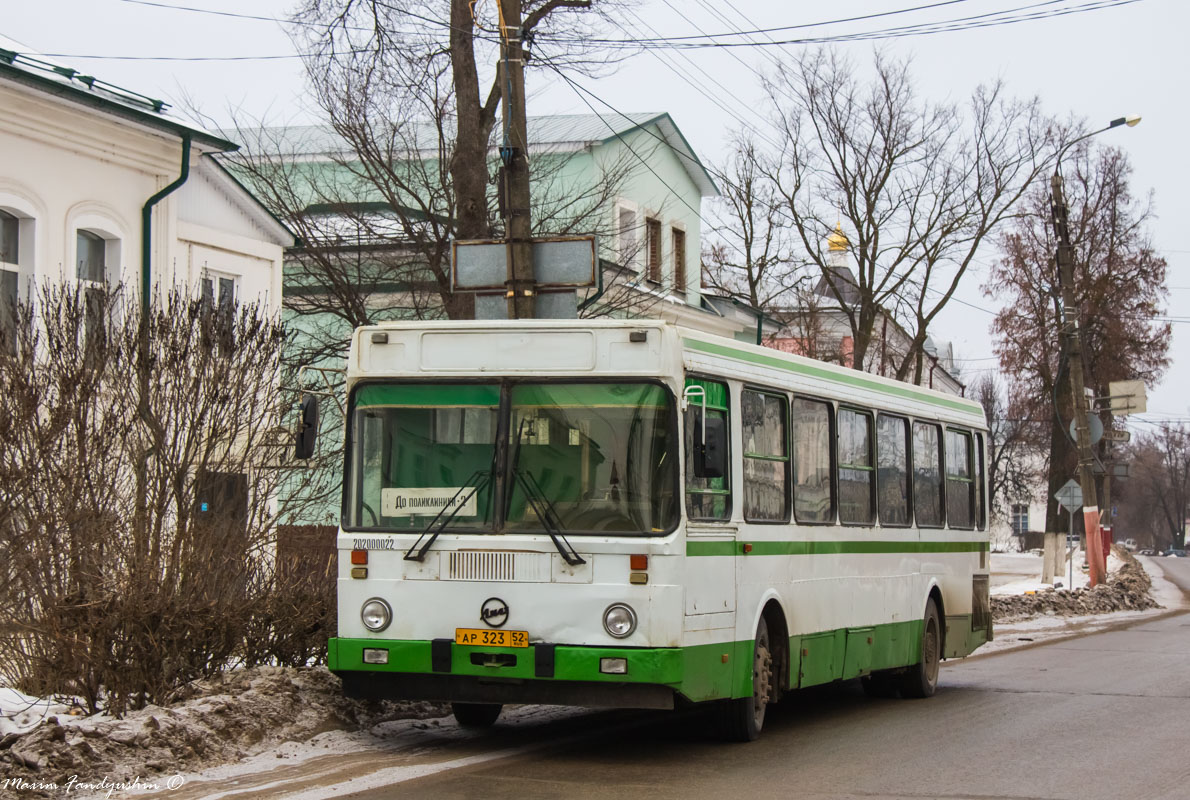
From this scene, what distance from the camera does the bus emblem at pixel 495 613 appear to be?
33.1ft

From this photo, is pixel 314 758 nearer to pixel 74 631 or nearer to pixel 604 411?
pixel 74 631

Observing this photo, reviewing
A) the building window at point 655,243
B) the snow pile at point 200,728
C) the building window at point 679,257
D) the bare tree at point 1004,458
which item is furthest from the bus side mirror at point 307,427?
the bare tree at point 1004,458

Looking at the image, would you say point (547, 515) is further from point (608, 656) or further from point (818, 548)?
point (818, 548)

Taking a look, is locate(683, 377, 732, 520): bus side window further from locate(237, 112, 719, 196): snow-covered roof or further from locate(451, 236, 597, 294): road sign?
locate(237, 112, 719, 196): snow-covered roof

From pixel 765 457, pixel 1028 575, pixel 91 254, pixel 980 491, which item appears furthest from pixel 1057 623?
pixel 1028 575

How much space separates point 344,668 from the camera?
34.0ft

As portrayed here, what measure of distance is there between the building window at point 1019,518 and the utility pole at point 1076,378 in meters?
61.6

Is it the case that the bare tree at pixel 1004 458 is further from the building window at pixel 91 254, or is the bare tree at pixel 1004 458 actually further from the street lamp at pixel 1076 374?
the building window at pixel 91 254

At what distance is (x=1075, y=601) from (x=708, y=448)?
80.4ft

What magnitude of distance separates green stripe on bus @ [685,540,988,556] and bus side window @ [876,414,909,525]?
271 millimetres

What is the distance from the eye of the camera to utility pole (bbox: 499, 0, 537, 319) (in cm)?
1589

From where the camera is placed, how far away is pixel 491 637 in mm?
10094

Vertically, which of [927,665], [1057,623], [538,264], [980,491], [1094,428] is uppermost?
[538,264]

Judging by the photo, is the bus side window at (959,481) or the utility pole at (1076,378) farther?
the utility pole at (1076,378)
